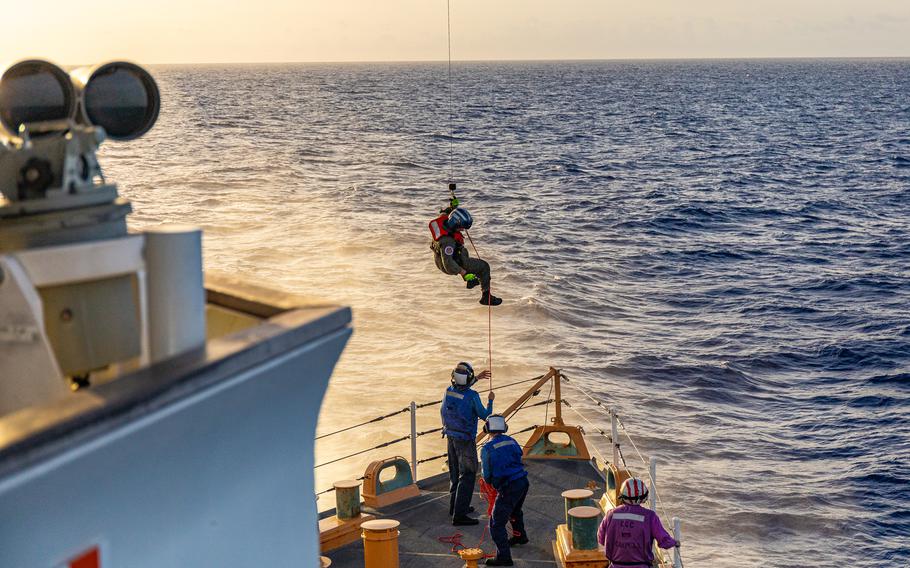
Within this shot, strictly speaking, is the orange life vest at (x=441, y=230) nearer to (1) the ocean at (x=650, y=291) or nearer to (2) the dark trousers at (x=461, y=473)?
(2) the dark trousers at (x=461, y=473)

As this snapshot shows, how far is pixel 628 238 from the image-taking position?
179 feet

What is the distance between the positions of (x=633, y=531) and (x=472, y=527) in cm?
338

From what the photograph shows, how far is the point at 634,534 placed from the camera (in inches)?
382

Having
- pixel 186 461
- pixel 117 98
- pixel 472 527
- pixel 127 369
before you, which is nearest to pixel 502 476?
pixel 472 527

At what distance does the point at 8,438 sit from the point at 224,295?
2.53 meters

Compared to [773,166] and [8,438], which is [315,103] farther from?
[8,438]

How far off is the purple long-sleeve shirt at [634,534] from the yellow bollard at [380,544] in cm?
248

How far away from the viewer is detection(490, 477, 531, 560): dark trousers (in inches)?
450

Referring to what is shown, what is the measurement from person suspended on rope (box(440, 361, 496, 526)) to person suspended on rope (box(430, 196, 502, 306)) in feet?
7.27

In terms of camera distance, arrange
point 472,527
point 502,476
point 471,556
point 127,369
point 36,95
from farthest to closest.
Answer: point 472,527 → point 502,476 → point 471,556 → point 36,95 → point 127,369

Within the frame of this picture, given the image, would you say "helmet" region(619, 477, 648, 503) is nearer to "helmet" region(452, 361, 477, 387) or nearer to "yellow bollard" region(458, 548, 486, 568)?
"yellow bollard" region(458, 548, 486, 568)

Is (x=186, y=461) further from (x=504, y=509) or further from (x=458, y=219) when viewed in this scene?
(x=458, y=219)

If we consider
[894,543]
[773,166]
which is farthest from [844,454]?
[773,166]

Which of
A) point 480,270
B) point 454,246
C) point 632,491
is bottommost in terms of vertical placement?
point 632,491
